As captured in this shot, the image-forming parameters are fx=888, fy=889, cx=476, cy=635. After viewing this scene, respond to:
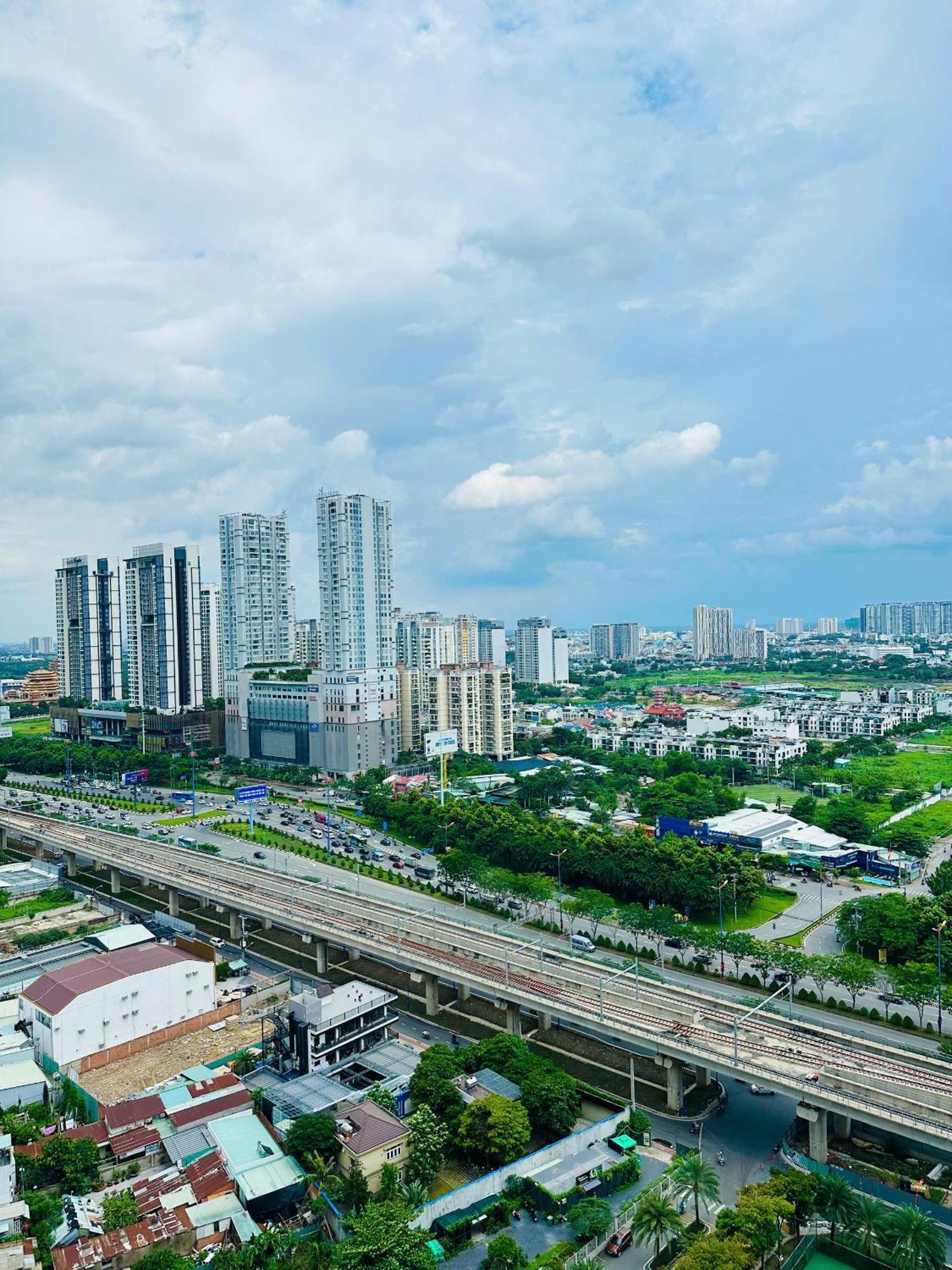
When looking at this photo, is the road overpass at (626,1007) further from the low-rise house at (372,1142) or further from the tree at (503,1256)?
the tree at (503,1256)

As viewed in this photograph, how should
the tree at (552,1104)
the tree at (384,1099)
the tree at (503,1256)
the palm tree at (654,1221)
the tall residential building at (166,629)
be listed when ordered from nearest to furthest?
1. the tree at (503,1256)
2. the palm tree at (654,1221)
3. the tree at (552,1104)
4. the tree at (384,1099)
5. the tall residential building at (166,629)

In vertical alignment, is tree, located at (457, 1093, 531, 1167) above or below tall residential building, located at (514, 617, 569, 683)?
below

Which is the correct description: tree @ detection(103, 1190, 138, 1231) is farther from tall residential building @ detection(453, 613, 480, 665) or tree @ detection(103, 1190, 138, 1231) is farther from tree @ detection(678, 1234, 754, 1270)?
tall residential building @ detection(453, 613, 480, 665)

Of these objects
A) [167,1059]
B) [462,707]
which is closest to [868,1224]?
[167,1059]

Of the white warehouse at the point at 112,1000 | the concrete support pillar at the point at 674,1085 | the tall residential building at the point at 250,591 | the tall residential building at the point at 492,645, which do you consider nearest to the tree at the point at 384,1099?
the concrete support pillar at the point at 674,1085

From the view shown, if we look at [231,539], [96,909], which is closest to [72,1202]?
[96,909]

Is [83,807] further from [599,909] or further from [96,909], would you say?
[599,909]

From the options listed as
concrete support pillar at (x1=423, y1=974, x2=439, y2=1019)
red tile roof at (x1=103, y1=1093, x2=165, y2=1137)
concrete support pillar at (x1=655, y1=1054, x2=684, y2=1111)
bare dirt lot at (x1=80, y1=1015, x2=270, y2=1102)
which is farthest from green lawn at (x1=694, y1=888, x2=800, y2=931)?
red tile roof at (x1=103, y1=1093, x2=165, y2=1137)
